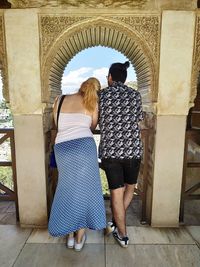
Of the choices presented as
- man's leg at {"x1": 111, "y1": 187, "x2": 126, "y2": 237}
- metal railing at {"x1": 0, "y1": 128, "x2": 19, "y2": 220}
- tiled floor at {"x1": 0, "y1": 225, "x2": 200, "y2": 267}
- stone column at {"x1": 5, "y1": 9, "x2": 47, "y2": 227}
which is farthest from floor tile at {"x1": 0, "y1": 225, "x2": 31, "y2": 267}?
man's leg at {"x1": 111, "y1": 187, "x2": 126, "y2": 237}

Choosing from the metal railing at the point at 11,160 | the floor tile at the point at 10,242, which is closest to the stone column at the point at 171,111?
the floor tile at the point at 10,242

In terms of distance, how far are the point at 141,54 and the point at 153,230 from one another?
6.60 feet

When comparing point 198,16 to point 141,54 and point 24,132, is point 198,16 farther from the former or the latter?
point 24,132

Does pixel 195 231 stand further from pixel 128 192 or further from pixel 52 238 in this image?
pixel 52 238

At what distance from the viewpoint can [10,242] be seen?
2.34 m

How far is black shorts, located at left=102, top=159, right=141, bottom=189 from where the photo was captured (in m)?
2.13

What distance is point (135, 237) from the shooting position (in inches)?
96.3

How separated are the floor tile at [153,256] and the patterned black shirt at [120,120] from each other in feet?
3.02

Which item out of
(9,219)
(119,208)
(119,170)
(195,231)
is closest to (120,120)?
(119,170)

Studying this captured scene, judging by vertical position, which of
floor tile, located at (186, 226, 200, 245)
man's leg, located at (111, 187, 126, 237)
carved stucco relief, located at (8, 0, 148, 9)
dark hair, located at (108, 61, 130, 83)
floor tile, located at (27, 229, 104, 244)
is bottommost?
floor tile, located at (186, 226, 200, 245)

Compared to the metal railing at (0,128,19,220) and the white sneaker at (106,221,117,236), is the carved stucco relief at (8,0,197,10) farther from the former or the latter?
the white sneaker at (106,221,117,236)

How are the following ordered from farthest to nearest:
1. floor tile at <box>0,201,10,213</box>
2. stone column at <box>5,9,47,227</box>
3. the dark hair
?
floor tile at <box>0,201,10,213</box> < stone column at <box>5,9,47,227</box> < the dark hair

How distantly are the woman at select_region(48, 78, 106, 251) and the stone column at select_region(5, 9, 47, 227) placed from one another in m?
0.53

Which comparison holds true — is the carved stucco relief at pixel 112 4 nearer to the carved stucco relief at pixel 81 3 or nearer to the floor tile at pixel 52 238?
the carved stucco relief at pixel 81 3
